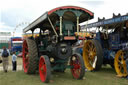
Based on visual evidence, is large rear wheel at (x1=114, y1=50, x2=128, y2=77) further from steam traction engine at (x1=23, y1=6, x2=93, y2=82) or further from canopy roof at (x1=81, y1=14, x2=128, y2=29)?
steam traction engine at (x1=23, y1=6, x2=93, y2=82)

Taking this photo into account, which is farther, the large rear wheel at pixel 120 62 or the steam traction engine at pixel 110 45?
the steam traction engine at pixel 110 45

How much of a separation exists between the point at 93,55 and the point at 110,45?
3.00ft

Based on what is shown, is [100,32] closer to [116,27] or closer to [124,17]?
[116,27]

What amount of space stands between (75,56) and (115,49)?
225 cm

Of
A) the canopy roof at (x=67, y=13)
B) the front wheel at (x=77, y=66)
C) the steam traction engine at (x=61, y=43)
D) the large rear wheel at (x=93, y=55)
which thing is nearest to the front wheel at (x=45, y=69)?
the steam traction engine at (x=61, y=43)

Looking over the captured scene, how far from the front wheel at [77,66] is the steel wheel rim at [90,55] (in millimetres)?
1713

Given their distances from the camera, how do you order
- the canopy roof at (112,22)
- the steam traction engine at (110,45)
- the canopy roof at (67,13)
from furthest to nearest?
the steam traction engine at (110,45), the canopy roof at (112,22), the canopy roof at (67,13)

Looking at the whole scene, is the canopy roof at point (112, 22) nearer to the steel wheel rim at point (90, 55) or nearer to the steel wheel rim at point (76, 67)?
the steel wheel rim at point (90, 55)

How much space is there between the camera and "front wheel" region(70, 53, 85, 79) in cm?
538

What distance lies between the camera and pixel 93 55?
778 centimetres

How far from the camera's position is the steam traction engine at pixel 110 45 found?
638 cm

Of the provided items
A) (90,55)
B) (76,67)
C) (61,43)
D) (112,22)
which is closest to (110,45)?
(90,55)

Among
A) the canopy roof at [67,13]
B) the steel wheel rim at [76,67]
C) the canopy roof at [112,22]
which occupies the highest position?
the canopy roof at [67,13]

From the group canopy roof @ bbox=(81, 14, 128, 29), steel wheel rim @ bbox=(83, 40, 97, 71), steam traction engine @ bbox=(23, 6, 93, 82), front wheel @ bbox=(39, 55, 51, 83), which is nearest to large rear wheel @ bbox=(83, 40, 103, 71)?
steel wheel rim @ bbox=(83, 40, 97, 71)
